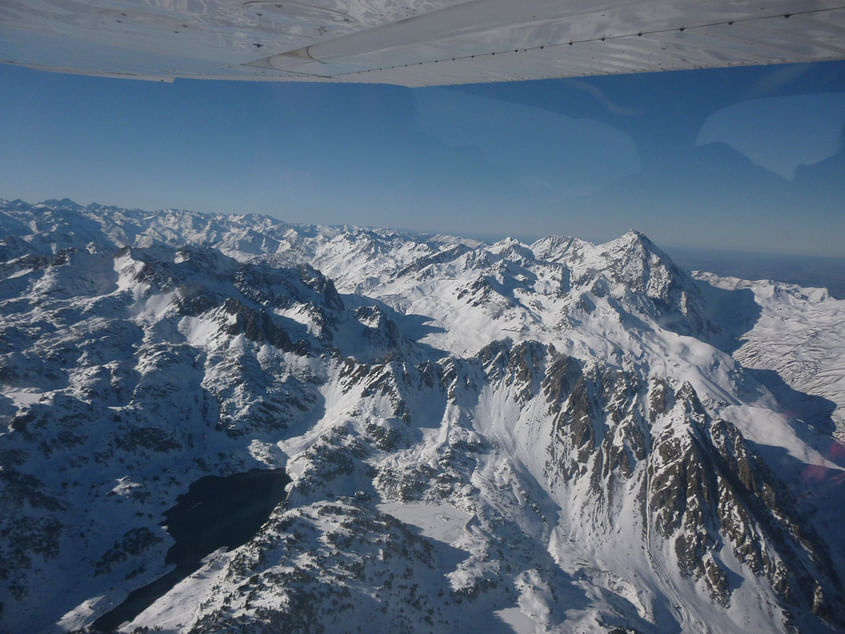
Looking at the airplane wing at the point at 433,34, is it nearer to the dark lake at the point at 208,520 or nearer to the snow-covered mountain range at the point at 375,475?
the snow-covered mountain range at the point at 375,475

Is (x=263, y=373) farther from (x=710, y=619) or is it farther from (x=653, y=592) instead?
(x=710, y=619)

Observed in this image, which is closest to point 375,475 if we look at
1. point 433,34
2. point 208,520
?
point 208,520

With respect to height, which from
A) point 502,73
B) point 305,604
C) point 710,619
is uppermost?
point 502,73

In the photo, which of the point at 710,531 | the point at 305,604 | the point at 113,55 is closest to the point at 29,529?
the point at 305,604

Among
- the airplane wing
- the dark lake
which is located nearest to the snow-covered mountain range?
the dark lake

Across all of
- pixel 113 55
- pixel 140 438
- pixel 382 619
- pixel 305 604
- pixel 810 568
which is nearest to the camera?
pixel 113 55

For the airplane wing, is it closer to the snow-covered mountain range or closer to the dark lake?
the snow-covered mountain range

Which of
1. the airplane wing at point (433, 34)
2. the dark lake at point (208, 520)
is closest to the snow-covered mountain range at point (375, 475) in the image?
the dark lake at point (208, 520)
